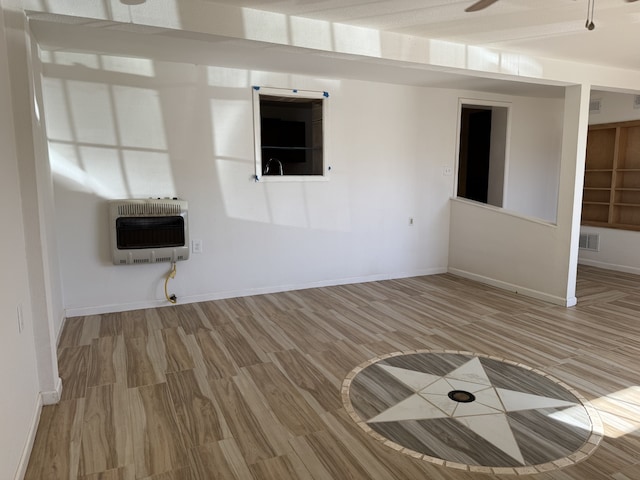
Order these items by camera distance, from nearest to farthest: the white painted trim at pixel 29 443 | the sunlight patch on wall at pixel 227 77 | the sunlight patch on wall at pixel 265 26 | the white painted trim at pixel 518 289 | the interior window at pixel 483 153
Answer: the white painted trim at pixel 29 443 → the sunlight patch on wall at pixel 265 26 → the sunlight patch on wall at pixel 227 77 → the white painted trim at pixel 518 289 → the interior window at pixel 483 153

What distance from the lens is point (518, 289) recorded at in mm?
4969

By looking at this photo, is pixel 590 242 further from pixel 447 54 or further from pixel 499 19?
pixel 499 19

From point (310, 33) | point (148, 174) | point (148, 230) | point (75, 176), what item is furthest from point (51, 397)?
point (310, 33)

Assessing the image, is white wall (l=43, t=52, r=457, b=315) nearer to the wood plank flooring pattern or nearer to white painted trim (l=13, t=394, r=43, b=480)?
the wood plank flooring pattern

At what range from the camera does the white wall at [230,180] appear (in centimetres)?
402

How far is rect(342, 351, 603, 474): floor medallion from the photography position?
2123mm

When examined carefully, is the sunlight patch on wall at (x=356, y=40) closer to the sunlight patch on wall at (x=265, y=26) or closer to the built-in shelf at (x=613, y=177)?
the sunlight patch on wall at (x=265, y=26)

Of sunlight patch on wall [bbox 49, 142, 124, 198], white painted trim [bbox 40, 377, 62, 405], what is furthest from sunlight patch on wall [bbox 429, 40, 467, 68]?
white painted trim [bbox 40, 377, 62, 405]

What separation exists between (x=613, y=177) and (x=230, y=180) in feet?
17.9

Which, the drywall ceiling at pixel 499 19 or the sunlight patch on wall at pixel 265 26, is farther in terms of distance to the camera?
the sunlight patch on wall at pixel 265 26

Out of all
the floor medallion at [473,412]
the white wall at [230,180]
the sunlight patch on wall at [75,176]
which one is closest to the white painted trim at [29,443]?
the floor medallion at [473,412]

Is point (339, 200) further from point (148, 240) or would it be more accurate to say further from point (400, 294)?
point (148, 240)

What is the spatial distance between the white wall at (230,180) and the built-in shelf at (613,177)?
248 cm

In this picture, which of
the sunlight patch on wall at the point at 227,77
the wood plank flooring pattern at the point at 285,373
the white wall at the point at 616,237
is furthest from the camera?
the white wall at the point at 616,237
